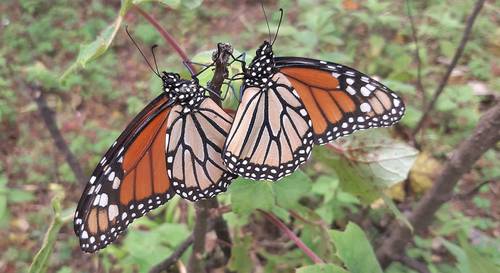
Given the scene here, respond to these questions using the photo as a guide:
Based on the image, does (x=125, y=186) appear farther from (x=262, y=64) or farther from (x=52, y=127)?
(x=52, y=127)

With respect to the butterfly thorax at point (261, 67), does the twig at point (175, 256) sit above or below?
below

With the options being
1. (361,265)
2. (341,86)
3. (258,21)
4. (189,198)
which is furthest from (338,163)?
(258,21)

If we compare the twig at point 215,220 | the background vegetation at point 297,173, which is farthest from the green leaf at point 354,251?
the twig at point 215,220

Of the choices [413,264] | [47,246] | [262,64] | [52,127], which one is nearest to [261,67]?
[262,64]

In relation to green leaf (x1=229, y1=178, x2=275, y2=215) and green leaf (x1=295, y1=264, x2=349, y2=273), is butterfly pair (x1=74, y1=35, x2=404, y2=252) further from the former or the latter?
green leaf (x1=295, y1=264, x2=349, y2=273)

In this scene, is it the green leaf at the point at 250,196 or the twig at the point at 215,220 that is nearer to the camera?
the twig at the point at 215,220

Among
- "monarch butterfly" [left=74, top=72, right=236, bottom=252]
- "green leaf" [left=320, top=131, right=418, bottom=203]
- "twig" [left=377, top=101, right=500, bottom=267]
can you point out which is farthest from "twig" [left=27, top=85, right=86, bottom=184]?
"twig" [left=377, top=101, right=500, bottom=267]

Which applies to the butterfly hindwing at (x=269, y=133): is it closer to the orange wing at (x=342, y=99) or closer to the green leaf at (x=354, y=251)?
the orange wing at (x=342, y=99)
